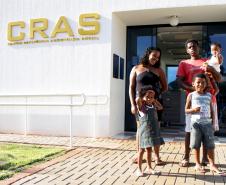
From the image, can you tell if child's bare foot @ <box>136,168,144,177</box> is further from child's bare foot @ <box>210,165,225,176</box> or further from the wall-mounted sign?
the wall-mounted sign

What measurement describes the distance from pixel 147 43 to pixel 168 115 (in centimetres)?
436

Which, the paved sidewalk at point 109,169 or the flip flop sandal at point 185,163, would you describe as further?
the flip flop sandal at point 185,163

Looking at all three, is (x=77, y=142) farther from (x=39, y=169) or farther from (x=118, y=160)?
(x=39, y=169)

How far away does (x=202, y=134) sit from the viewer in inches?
193

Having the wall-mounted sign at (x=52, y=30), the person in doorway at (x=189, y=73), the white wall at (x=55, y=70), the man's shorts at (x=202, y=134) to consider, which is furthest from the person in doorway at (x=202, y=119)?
the wall-mounted sign at (x=52, y=30)

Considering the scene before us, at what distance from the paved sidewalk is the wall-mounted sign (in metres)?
2.67

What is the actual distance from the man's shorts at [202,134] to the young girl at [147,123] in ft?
1.64

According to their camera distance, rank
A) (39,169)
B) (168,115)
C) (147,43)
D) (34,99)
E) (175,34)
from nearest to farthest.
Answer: (39,169) < (34,99) < (147,43) < (175,34) < (168,115)

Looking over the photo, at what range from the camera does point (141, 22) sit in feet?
30.4

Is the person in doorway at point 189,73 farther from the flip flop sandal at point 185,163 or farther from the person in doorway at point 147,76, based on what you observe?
the person in doorway at point 147,76

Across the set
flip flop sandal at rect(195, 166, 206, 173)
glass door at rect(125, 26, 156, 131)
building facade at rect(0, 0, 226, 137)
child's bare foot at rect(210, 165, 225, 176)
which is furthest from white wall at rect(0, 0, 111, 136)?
child's bare foot at rect(210, 165, 225, 176)

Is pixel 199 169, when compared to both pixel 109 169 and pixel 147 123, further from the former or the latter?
pixel 109 169

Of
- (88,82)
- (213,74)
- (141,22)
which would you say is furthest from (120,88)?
(213,74)

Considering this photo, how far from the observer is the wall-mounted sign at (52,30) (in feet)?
27.7
